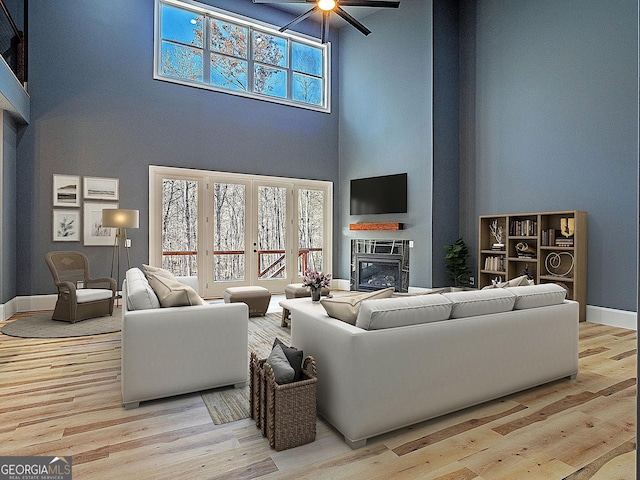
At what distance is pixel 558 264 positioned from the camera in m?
5.60

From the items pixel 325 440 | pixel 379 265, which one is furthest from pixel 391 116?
pixel 325 440

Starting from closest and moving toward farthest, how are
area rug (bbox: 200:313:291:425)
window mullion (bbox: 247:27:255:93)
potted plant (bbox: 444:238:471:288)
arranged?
1. area rug (bbox: 200:313:291:425)
2. potted plant (bbox: 444:238:471:288)
3. window mullion (bbox: 247:27:255:93)

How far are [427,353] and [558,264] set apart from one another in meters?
4.28

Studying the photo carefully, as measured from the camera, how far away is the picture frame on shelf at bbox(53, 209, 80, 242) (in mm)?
5863

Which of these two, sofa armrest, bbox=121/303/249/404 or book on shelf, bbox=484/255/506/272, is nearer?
sofa armrest, bbox=121/303/249/404

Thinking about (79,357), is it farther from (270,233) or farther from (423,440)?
(270,233)


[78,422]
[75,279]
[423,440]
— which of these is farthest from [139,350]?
[75,279]

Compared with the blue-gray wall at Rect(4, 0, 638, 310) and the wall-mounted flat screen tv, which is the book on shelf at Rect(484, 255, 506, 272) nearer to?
the blue-gray wall at Rect(4, 0, 638, 310)

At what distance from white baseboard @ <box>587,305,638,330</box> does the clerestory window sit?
5970mm

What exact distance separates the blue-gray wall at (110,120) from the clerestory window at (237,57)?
0.75 ft

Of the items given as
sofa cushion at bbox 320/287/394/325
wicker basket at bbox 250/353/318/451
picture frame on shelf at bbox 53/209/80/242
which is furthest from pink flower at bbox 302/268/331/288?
picture frame on shelf at bbox 53/209/80/242

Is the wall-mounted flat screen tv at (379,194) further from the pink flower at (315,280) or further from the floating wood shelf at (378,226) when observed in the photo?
the pink flower at (315,280)

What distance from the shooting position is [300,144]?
7961mm

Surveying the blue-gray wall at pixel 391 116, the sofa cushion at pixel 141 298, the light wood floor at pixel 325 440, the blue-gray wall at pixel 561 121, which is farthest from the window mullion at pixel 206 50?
the light wood floor at pixel 325 440
